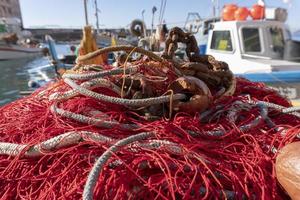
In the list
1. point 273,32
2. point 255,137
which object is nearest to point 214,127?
point 255,137

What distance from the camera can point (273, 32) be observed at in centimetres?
801

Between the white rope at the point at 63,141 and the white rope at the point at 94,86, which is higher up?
the white rope at the point at 94,86

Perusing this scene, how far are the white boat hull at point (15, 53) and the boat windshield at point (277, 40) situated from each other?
31.6 metres

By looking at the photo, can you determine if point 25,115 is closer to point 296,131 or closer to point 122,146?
point 122,146

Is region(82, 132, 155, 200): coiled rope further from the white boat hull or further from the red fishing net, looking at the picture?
the white boat hull

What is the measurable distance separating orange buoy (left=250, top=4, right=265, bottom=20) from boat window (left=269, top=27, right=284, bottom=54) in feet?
1.85

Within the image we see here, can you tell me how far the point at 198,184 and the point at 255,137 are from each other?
58cm

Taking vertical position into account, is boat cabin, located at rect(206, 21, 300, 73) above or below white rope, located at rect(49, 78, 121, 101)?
below

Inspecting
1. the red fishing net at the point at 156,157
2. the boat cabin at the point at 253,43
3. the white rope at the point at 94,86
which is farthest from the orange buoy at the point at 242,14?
the white rope at the point at 94,86

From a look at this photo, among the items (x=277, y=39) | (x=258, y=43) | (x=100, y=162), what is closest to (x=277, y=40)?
(x=277, y=39)

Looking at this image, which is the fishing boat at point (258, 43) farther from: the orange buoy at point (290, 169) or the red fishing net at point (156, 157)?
the orange buoy at point (290, 169)

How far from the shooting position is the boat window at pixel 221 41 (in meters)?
8.24

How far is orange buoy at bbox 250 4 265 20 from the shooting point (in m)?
8.38

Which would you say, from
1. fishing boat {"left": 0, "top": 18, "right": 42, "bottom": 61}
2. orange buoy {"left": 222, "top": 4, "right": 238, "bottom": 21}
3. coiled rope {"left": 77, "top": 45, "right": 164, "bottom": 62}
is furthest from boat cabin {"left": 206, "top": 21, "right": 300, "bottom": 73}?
fishing boat {"left": 0, "top": 18, "right": 42, "bottom": 61}
